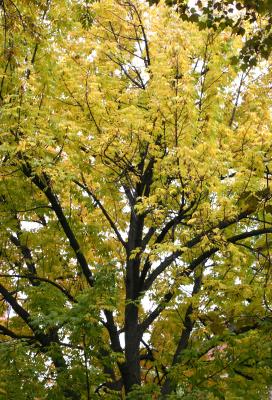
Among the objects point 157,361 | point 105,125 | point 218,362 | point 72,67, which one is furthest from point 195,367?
point 72,67

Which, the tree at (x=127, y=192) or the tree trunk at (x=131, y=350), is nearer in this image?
the tree at (x=127, y=192)

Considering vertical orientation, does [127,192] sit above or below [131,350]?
above

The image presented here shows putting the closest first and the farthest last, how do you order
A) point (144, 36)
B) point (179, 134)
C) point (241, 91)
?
point (179, 134) < point (144, 36) < point (241, 91)

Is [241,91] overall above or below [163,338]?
above

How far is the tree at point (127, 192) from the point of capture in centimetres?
703

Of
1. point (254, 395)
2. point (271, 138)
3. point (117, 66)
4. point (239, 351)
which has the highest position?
point (117, 66)

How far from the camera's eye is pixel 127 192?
9.43 meters

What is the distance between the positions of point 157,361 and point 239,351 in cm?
243

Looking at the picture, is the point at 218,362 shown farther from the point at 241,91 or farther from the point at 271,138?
the point at 241,91

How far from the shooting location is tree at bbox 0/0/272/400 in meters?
7.03

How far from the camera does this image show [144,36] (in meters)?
9.42

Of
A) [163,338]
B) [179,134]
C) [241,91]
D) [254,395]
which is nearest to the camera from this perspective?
[179,134]

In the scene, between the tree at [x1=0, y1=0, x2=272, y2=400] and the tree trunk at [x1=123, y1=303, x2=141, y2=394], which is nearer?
the tree at [x1=0, y1=0, x2=272, y2=400]

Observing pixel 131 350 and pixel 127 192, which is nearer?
pixel 131 350
